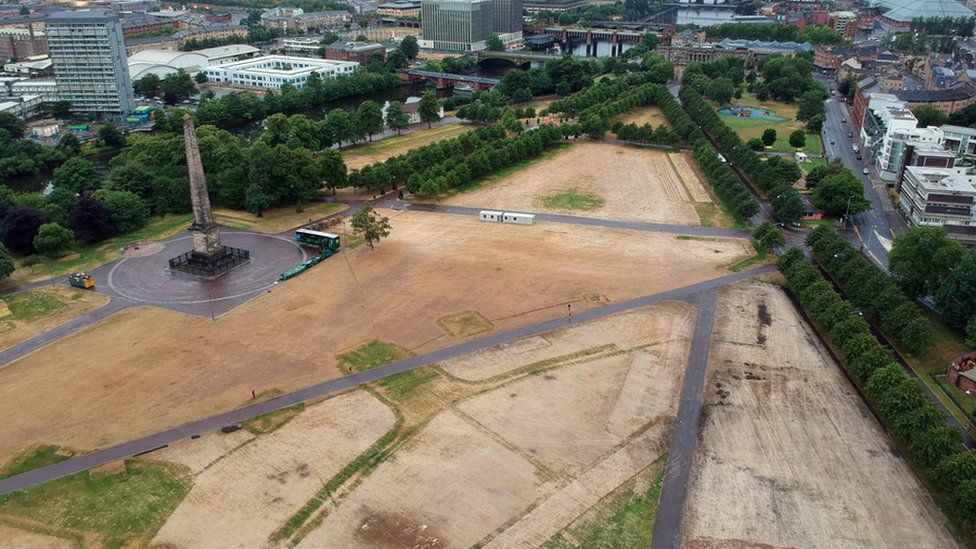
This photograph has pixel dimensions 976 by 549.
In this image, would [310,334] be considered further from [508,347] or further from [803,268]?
[803,268]

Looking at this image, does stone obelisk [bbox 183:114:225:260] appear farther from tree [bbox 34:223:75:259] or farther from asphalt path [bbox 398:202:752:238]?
asphalt path [bbox 398:202:752:238]

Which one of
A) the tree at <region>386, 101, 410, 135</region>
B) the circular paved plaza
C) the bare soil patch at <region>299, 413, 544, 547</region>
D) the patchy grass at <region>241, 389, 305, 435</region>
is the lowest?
the bare soil patch at <region>299, 413, 544, 547</region>

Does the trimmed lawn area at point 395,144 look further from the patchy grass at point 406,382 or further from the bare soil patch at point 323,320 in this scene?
the patchy grass at point 406,382

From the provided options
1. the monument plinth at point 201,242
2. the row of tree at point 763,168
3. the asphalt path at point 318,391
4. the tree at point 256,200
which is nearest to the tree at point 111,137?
the tree at point 256,200

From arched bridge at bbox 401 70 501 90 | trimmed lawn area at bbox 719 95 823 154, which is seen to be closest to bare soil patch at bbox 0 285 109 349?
trimmed lawn area at bbox 719 95 823 154

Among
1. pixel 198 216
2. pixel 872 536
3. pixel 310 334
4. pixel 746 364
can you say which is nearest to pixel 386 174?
pixel 198 216
